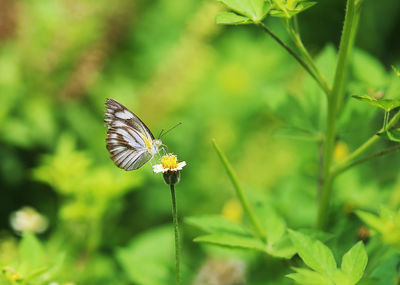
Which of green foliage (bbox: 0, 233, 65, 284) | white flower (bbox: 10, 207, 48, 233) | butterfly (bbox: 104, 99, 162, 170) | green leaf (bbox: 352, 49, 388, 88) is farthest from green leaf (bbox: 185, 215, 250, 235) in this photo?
white flower (bbox: 10, 207, 48, 233)

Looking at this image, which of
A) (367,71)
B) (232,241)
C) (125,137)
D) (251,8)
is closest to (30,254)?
(125,137)

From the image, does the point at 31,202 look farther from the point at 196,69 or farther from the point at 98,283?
the point at 196,69

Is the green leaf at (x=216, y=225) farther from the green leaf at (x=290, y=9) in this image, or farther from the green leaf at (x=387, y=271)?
the green leaf at (x=290, y=9)

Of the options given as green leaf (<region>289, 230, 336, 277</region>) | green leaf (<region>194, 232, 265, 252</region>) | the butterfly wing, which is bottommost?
green leaf (<region>289, 230, 336, 277</region>)

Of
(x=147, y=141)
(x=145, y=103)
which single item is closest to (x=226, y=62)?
(x=145, y=103)

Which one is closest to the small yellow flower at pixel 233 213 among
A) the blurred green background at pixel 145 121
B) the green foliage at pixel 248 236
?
the blurred green background at pixel 145 121

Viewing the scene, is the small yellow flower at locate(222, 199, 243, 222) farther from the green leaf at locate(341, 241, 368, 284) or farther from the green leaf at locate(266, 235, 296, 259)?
the green leaf at locate(341, 241, 368, 284)
